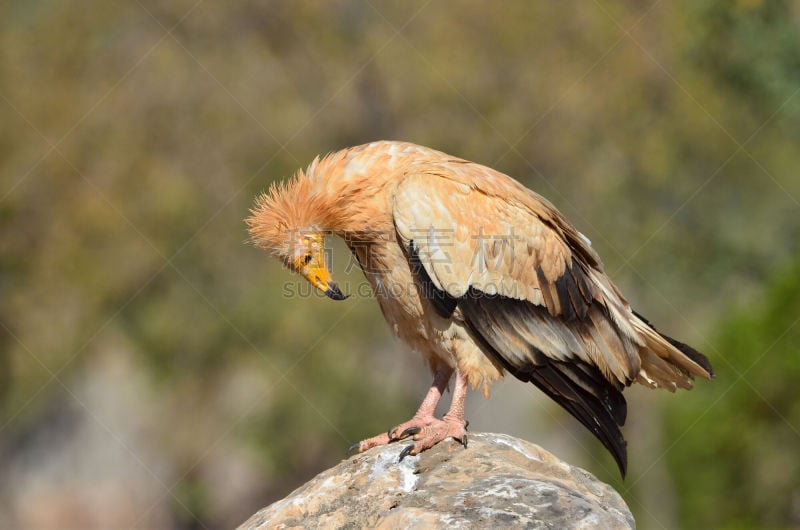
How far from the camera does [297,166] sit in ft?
47.3

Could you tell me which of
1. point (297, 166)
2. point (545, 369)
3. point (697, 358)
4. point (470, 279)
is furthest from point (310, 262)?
point (297, 166)

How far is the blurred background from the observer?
1483 cm

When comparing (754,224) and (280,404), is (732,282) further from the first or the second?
(280,404)

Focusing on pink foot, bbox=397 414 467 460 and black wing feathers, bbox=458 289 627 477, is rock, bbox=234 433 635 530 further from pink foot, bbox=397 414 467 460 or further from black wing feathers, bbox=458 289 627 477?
black wing feathers, bbox=458 289 627 477

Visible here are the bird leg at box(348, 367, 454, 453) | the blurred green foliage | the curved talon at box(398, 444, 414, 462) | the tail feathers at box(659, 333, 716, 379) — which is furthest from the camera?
the blurred green foliage

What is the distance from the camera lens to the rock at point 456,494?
5094 mm

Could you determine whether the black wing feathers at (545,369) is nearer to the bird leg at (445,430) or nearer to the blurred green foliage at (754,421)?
the bird leg at (445,430)

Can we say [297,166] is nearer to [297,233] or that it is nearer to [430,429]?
[297,233]

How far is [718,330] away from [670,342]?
8.32m

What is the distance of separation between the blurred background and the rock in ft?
28.8

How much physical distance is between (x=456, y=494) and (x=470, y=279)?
1.39 meters

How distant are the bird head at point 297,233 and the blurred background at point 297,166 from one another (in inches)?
325

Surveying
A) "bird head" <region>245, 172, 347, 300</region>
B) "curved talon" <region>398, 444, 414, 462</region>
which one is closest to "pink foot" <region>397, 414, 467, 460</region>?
"curved talon" <region>398, 444, 414, 462</region>

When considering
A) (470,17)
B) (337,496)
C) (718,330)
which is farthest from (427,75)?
(337,496)
